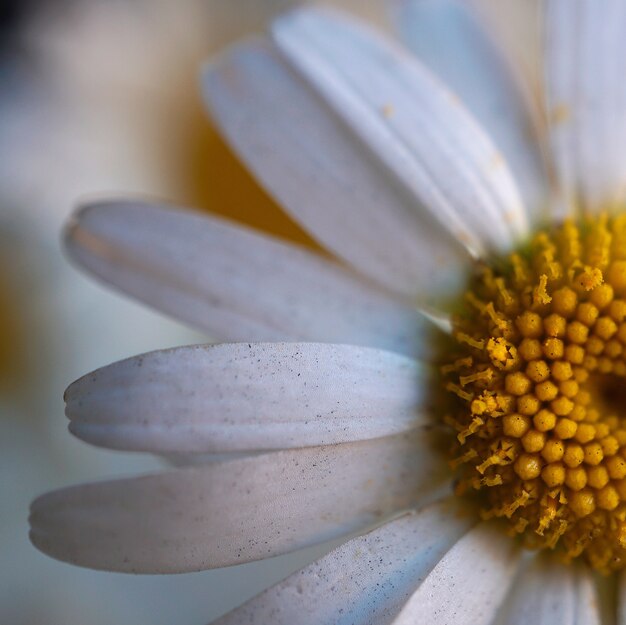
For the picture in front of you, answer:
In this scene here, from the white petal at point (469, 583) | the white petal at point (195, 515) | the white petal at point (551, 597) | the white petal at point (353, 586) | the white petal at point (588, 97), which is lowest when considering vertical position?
the white petal at point (551, 597)

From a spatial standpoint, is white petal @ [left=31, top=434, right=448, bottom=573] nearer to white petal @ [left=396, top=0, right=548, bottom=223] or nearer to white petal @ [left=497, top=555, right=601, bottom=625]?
white petal @ [left=497, top=555, right=601, bottom=625]

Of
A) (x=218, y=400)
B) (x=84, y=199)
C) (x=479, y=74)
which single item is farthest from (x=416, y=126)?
(x=84, y=199)

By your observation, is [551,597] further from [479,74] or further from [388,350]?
[479,74]

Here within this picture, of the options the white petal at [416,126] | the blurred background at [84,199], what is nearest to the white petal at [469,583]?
the white petal at [416,126]

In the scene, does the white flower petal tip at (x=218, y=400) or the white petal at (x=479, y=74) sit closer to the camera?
the white flower petal tip at (x=218, y=400)

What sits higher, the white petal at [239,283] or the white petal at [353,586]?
the white petal at [239,283]

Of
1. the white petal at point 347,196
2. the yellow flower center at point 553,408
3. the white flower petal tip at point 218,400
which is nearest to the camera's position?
the white flower petal tip at point 218,400

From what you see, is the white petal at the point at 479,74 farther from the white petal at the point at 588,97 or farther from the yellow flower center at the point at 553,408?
the yellow flower center at the point at 553,408
